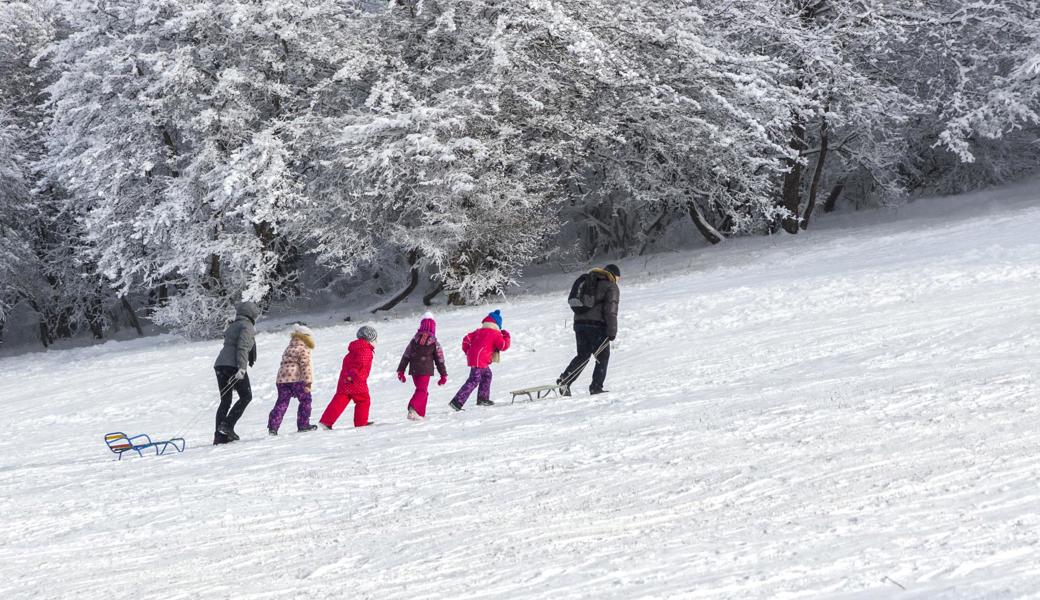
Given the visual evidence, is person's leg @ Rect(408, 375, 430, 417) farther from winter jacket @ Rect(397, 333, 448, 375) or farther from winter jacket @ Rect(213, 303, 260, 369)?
winter jacket @ Rect(213, 303, 260, 369)

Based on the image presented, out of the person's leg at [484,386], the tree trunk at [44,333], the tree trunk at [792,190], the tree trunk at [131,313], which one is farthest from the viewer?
the tree trunk at [44,333]

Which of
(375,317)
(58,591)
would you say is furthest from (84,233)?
(58,591)

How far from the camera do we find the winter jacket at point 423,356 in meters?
12.6

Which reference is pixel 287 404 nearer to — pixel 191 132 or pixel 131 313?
pixel 191 132

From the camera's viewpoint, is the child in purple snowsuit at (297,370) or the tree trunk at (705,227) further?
the tree trunk at (705,227)

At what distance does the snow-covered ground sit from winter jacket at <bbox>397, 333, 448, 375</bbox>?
57 centimetres

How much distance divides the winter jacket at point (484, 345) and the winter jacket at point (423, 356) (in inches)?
13.1

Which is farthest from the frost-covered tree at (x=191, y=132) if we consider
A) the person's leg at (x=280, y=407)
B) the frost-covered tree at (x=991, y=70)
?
the frost-covered tree at (x=991, y=70)

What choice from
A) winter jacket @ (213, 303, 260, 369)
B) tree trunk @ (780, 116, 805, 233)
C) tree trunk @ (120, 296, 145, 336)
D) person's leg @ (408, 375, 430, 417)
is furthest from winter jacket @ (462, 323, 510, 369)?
tree trunk @ (120, 296, 145, 336)

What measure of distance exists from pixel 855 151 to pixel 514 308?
13.0m

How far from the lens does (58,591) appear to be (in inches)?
256

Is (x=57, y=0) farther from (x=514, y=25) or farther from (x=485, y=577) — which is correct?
(x=485, y=577)

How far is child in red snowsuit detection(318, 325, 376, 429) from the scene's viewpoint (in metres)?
12.3

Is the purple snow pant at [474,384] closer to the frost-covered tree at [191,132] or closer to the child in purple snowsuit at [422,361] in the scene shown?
the child in purple snowsuit at [422,361]
